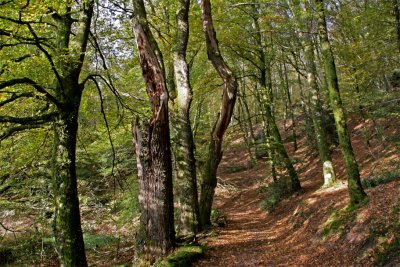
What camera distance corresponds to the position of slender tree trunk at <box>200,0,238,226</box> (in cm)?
889

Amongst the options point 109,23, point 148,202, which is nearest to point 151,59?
point 148,202

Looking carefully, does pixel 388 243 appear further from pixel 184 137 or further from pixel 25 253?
pixel 25 253

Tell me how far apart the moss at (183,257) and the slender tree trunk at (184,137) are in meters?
1.28

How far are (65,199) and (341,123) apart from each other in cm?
690

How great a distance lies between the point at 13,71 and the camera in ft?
A: 27.8

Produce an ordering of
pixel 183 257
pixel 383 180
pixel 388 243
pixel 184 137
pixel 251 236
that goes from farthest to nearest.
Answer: pixel 251 236, pixel 383 180, pixel 184 137, pixel 183 257, pixel 388 243

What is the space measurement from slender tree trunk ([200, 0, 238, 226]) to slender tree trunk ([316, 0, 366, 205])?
8.43ft

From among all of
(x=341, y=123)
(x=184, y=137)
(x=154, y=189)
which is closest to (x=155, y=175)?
(x=154, y=189)

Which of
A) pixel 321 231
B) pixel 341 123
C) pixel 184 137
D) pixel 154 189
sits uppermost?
pixel 184 137

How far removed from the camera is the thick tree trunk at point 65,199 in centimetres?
667

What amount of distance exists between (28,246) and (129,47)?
8.36 m

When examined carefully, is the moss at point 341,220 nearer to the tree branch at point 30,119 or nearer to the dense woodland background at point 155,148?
the dense woodland background at point 155,148

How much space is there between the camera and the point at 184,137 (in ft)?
30.3

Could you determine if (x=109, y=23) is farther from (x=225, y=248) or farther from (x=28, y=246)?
(x=28, y=246)
